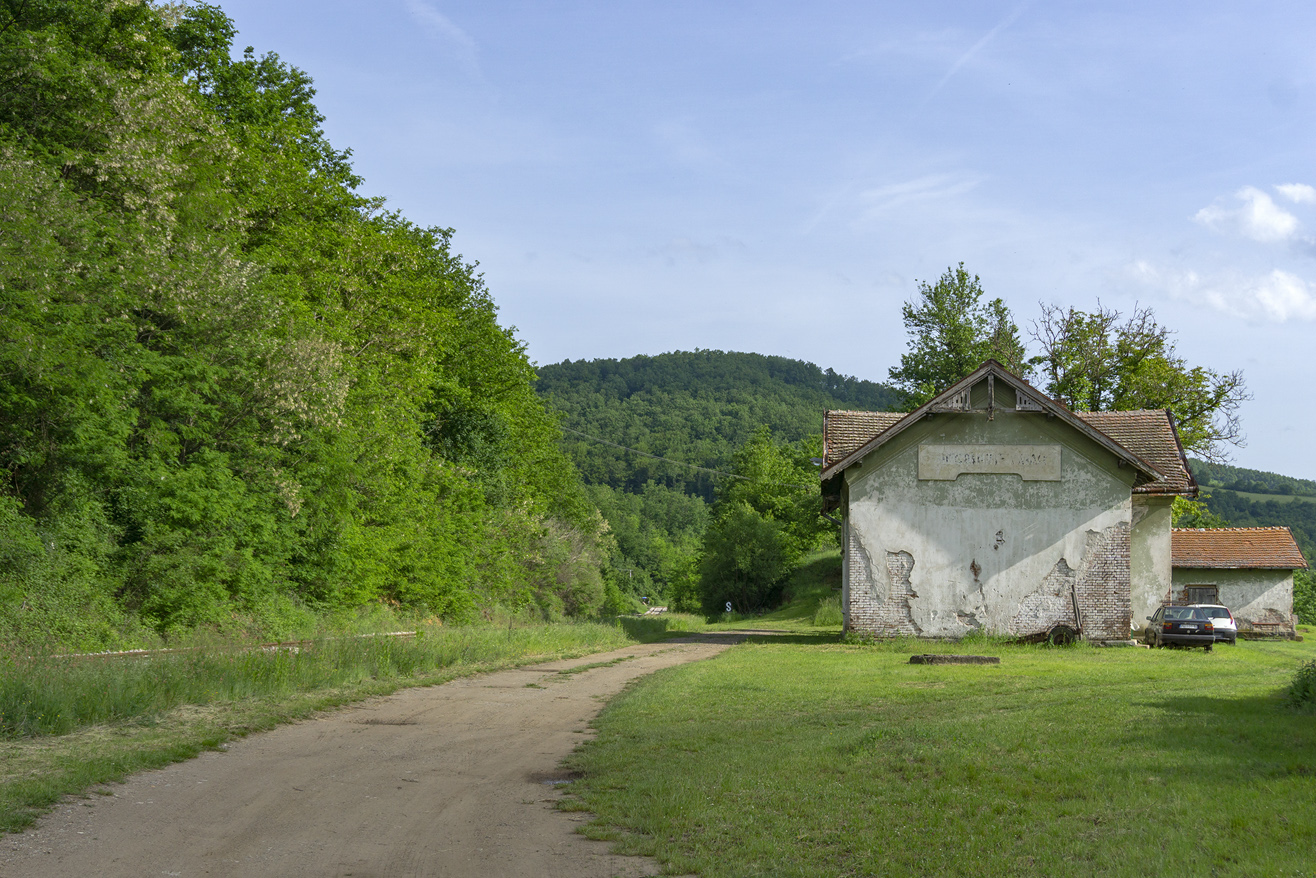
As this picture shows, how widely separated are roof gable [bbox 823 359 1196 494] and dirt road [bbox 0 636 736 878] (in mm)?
17260

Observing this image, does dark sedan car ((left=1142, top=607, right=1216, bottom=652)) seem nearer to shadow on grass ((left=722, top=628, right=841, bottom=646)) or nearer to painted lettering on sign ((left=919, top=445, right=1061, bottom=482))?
painted lettering on sign ((left=919, top=445, right=1061, bottom=482))

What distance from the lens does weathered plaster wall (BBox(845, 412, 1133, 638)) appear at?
26922 mm

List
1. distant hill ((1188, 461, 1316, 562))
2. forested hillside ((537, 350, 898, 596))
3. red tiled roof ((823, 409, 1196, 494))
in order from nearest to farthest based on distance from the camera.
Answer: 1. red tiled roof ((823, 409, 1196, 494))
2. distant hill ((1188, 461, 1316, 562))
3. forested hillside ((537, 350, 898, 596))

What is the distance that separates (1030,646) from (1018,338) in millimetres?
32760

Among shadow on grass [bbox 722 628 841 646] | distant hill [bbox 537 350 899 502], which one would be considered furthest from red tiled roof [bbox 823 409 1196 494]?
distant hill [bbox 537 350 899 502]

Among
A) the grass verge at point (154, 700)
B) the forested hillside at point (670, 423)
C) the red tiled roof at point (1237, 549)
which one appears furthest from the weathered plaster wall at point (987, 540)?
the forested hillside at point (670, 423)

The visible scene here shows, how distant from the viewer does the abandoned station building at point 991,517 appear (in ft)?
88.2

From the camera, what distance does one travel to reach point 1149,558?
1197 inches

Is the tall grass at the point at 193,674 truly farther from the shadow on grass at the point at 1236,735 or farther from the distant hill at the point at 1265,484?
the distant hill at the point at 1265,484

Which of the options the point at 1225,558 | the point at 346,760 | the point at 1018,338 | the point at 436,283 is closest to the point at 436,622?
the point at 436,283

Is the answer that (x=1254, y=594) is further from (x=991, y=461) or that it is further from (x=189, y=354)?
(x=189, y=354)

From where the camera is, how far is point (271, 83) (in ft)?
108

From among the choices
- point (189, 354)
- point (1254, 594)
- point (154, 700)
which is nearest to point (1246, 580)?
point (1254, 594)

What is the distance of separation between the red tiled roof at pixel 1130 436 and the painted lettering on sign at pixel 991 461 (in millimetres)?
1558
